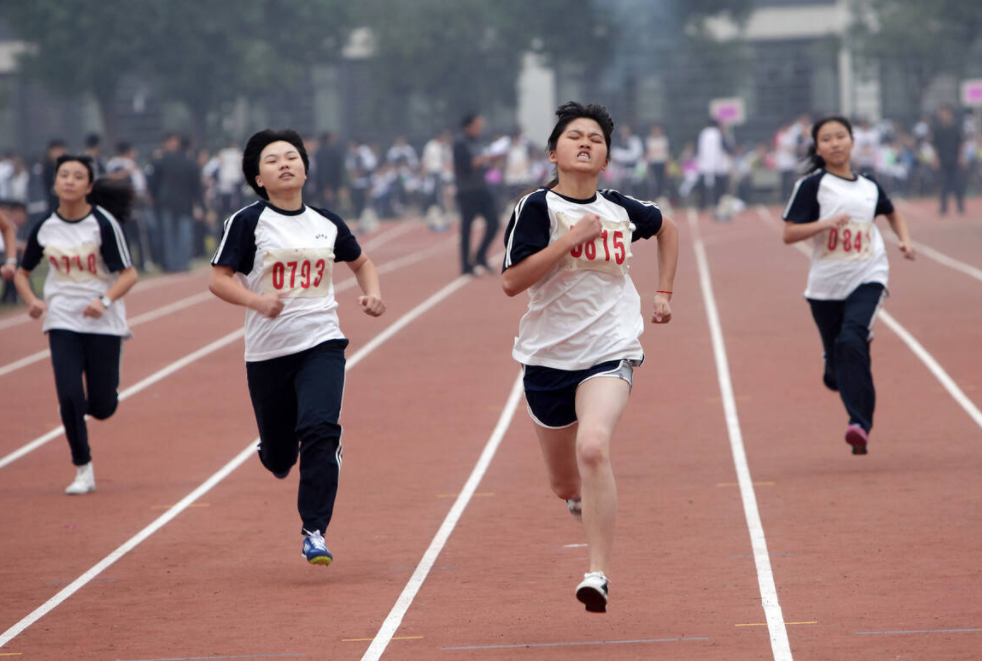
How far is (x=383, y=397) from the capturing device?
11.8 metres

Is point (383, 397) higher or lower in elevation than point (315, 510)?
lower

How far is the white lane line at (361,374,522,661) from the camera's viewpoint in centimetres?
564

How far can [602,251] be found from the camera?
224 inches

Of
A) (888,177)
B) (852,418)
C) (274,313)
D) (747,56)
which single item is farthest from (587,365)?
(747,56)

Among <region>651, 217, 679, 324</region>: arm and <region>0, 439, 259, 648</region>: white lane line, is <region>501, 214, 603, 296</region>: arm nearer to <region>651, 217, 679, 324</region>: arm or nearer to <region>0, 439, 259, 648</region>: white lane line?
<region>651, 217, 679, 324</region>: arm

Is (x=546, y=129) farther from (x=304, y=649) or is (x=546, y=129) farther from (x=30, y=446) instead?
(x=304, y=649)

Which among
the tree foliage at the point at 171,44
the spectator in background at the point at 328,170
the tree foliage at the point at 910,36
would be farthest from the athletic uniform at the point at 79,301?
the tree foliage at the point at 910,36

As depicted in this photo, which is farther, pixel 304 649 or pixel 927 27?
pixel 927 27

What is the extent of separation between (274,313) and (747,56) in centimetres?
4041

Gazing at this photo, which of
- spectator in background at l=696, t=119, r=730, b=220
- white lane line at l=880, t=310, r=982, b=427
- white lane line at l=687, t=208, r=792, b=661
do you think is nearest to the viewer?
white lane line at l=687, t=208, r=792, b=661

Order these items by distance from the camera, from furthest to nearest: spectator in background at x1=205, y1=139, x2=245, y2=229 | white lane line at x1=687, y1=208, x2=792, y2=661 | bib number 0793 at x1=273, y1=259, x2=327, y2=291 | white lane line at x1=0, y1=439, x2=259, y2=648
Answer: spectator in background at x1=205, y1=139, x2=245, y2=229 < bib number 0793 at x1=273, y1=259, x2=327, y2=291 < white lane line at x1=0, y1=439, x2=259, y2=648 < white lane line at x1=687, y1=208, x2=792, y2=661

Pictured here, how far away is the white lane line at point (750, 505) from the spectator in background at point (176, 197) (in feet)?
29.0

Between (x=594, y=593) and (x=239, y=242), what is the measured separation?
84.8 inches

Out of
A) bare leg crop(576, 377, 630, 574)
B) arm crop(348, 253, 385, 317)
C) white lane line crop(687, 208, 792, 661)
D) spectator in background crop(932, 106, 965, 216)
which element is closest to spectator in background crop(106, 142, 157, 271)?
white lane line crop(687, 208, 792, 661)
